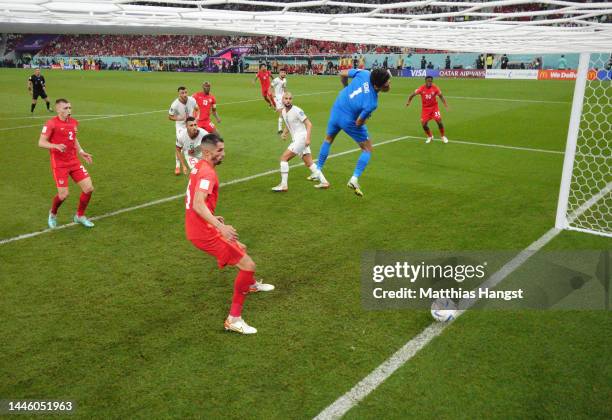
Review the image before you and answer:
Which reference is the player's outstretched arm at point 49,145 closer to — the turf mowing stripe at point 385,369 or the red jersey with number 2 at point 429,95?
the turf mowing stripe at point 385,369

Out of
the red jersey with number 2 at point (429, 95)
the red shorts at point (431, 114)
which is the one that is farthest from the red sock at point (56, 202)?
the red shorts at point (431, 114)

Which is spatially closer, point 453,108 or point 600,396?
point 600,396

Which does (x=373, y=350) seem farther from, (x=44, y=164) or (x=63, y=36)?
(x=63, y=36)

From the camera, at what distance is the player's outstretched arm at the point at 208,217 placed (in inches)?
148

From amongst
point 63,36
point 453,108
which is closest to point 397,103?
point 453,108

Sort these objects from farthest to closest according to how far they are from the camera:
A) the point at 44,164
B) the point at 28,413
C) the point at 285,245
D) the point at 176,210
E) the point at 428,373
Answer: the point at 44,164 < the point at 176,210 < the point at 285,245 < the point at 428,373 < the point at 28,413

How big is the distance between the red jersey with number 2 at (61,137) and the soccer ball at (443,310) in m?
5.69

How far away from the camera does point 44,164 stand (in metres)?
11.0

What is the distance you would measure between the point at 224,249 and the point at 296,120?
16.8ft

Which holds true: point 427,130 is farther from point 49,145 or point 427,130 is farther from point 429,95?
point 49,145

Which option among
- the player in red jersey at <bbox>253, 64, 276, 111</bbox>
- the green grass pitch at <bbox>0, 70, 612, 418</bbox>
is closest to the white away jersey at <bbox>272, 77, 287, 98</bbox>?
the player in red jersey at <bbox>253, 64, 276, 111</bbox>

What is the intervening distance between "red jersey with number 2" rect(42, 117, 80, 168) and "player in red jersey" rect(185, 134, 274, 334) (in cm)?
365

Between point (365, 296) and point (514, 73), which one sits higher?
point (514, 73)

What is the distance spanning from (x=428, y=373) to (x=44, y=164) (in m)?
10.8
